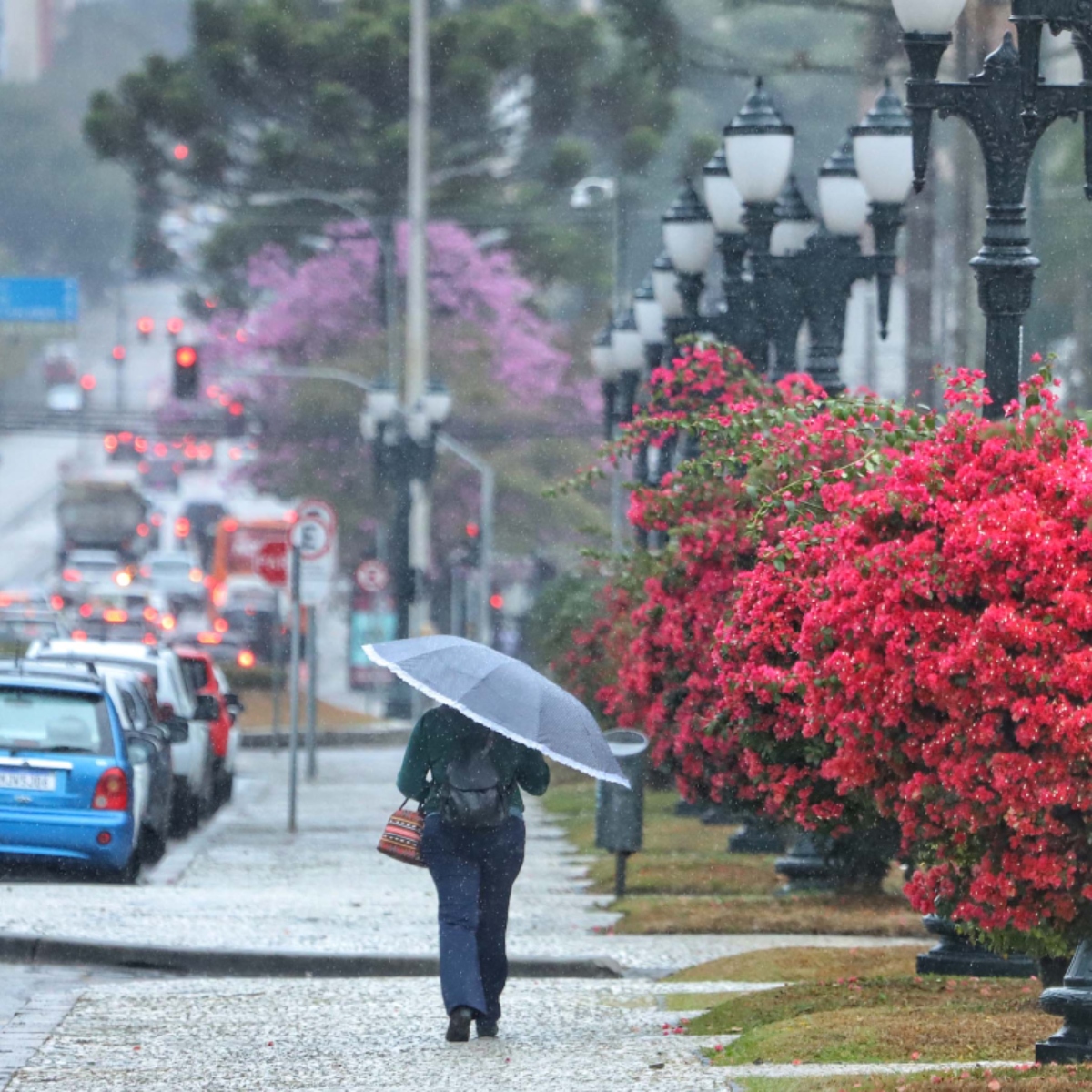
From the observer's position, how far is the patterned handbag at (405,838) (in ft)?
33.0

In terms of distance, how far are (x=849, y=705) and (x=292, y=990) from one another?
400cm

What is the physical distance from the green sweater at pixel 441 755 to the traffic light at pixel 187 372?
33.0 m

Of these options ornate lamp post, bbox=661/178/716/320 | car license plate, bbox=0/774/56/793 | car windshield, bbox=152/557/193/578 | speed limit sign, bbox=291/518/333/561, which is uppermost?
ornate lamp post, bbox=661/178/716/320

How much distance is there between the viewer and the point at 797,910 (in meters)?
14.8

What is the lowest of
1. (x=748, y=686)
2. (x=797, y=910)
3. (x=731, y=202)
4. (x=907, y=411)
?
(x=797, y=910)

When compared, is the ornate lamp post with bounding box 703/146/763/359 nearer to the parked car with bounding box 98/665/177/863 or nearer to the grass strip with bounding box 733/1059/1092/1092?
the parked car with bounding box 98/665/177/863

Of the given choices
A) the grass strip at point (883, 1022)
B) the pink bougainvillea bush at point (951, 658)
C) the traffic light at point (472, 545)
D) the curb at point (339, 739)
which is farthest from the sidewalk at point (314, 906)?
the traffic light at point (472, 545)

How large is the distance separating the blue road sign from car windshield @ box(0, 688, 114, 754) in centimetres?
4738

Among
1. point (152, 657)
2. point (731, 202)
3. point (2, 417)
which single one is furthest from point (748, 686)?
point (2, 417)

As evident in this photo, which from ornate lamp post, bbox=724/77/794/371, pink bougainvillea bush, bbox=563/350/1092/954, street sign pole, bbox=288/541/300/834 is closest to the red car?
street sign pole, bbox=288/541/300/834

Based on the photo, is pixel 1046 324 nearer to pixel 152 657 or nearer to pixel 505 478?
pixel 505 478

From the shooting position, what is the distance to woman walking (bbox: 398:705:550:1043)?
32.2 feet

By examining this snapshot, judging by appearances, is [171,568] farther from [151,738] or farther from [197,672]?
[151,738]

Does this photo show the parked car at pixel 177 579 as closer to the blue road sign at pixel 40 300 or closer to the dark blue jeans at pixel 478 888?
the blue road sign at pixel 40 300
